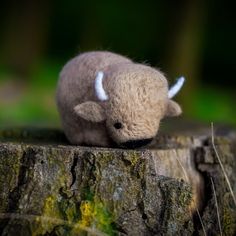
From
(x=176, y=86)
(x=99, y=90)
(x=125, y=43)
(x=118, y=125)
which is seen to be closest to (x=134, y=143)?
(x=118, y=125)

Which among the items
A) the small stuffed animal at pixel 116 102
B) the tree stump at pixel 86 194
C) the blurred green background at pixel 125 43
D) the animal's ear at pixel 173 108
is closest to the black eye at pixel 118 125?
the small stuffed animal at pixel 116 102

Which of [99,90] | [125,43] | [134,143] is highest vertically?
[125,43]

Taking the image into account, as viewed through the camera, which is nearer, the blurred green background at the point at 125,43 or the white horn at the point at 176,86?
the white horn at the point at 176,86

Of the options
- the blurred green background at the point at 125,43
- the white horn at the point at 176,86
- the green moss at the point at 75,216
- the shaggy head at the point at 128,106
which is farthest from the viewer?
the blurred green background at the point at 125,43

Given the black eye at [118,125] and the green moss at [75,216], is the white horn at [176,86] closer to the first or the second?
the black eye at [118,125]

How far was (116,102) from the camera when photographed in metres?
3.64

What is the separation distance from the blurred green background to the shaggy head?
22.1 ft

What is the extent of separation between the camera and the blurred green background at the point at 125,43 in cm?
1175

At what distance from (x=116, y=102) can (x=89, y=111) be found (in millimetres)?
159

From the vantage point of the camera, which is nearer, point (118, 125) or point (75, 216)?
point (75, 216)

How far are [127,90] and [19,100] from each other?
9.03 metres

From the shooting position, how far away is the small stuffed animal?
12.0ft

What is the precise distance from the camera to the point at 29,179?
11.1ft

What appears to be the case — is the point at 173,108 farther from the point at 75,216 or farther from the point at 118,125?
the point at 75,216
